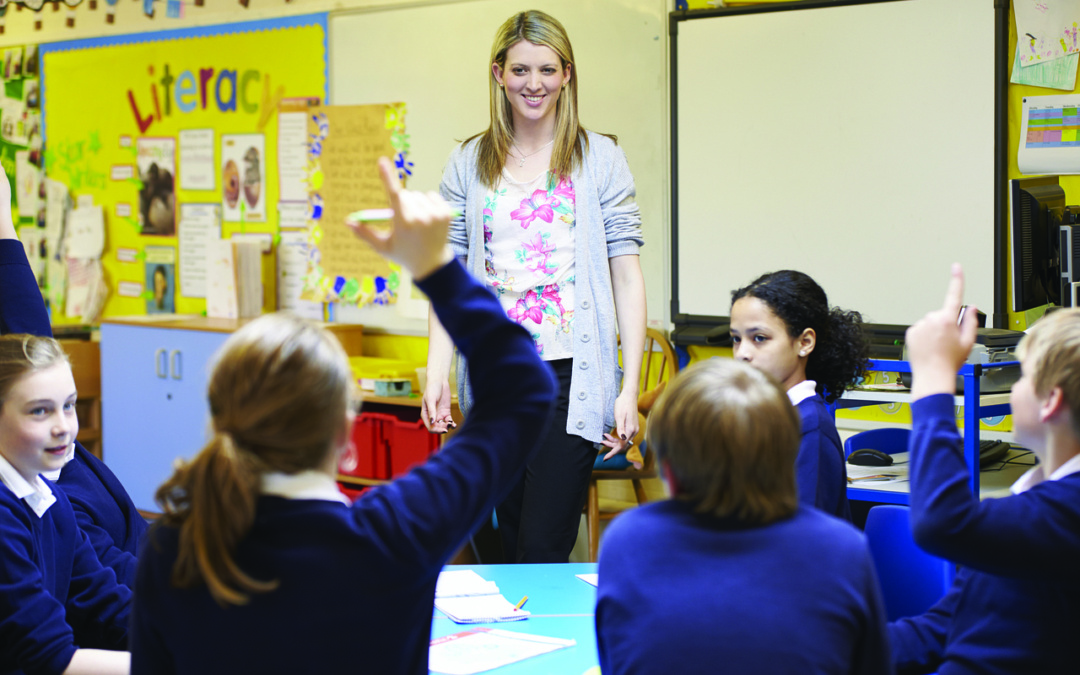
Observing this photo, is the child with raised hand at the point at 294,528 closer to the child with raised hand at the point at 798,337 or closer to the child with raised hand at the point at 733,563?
the child with raised hand at the point at 733,563

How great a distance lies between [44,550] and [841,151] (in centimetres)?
266

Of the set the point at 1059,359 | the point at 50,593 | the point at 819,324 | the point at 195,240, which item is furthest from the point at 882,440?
the point at 195,240

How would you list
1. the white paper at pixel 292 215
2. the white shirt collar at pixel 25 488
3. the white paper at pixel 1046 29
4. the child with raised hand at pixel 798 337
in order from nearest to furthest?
1. the white shirt collar at pixel 25 488
2. the child with raised hand at pixel 798 337
3. the white paper at pixel 1046 29
4. the white paper at pixel 292 215

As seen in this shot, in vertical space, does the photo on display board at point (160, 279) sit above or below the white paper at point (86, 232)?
below

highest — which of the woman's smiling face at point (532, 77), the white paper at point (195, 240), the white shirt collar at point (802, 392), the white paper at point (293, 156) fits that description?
the white paper at point (293, 156)

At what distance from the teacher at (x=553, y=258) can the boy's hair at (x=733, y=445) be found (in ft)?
3.26

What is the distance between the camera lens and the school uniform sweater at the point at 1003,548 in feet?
3.38

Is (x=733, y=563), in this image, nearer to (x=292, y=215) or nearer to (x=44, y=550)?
(x=44, y=550)

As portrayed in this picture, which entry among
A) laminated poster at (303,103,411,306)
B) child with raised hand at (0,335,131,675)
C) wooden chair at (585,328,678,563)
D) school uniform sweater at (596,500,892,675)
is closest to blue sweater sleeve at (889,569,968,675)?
school uniform sweater at (596,500,892,675)

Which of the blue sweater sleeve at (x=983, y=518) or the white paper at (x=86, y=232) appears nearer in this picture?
the blue sweater sleeve at (x=983, y=518)

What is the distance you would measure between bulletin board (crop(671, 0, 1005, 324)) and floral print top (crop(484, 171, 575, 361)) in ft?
5.12

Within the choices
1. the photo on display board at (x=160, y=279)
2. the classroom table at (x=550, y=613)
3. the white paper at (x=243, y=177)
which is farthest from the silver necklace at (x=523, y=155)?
the photo on display board at (x=160, y=279)

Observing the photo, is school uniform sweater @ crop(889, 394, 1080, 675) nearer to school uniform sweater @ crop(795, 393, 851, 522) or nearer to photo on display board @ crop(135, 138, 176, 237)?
school uniform sweater @ crop(795, 393, 851, 522)

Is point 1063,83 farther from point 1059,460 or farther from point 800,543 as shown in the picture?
point 800,543
